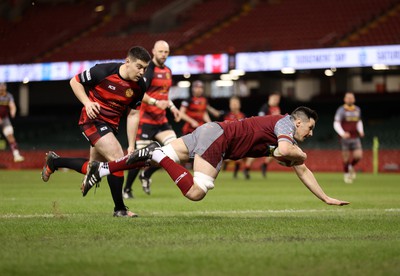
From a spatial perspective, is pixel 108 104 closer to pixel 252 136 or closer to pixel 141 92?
pixel 141 92

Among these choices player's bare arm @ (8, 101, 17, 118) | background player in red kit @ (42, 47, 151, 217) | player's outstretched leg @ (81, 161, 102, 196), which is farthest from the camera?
player's bare arm @ (8, 101, 17, 118)

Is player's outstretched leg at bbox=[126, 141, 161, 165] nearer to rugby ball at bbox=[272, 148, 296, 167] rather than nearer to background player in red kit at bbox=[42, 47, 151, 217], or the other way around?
background player in red kit at bbox=[42, 47, 151, 217]

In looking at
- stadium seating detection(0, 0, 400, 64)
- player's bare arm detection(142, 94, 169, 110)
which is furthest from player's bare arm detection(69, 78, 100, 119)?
stadium seating detection(0, 0, 400, 64)

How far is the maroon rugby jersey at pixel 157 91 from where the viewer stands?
44.5ft

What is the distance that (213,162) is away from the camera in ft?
26.7

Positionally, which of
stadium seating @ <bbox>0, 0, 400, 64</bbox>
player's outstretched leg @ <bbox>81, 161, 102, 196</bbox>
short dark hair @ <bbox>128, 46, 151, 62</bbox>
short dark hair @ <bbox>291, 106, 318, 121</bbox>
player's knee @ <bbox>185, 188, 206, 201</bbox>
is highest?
stadium seating @ <bbox>0, 0, 400, 64</bbox>

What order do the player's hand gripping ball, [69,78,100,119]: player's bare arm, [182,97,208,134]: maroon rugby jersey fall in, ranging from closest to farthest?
the player's hand gripping ball
[69,78,100,119]: player's bare arm
[182,97,208,134]: maroon rugby jersey

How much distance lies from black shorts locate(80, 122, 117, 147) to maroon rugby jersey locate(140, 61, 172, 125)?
4.21 meters

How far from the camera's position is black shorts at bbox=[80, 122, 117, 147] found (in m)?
9.07

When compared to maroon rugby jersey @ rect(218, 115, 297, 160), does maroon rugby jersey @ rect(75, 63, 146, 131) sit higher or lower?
higher

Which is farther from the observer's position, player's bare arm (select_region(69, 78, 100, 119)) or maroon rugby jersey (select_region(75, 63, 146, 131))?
maroon rugby jersey (select_region(75, 63, 146, 131))

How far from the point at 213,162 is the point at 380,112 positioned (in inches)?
935

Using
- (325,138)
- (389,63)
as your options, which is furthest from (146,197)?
(325,138)

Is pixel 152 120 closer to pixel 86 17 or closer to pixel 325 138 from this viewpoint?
pixel 325 138
